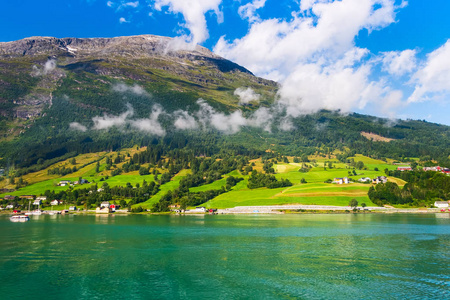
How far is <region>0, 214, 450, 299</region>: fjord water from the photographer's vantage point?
31828 mm

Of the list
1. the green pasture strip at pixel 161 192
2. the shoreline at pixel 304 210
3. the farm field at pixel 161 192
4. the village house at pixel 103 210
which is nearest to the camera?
the shoreline at pixel 304 210

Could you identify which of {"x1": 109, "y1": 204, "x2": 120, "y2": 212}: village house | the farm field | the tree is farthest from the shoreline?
{"x1": 109, "y1": 204, "x2": 120, "y2": 212}: village house

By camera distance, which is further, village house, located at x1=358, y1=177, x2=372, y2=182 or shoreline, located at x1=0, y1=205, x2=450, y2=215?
village house, located at x1=358, y1=177, x2=372, y2=182

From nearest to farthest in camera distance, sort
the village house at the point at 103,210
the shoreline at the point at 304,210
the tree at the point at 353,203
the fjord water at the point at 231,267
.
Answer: the fjord water at the point at 231,267, the shoreline at the point at 304,210, the tree at the point at 353,203, the village house at the point at 103,210

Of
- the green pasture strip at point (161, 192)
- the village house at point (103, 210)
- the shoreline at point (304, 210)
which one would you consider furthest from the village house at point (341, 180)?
the village house at point (103, 210)

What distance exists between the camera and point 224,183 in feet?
612

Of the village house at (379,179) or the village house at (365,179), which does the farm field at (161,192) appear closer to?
the village house at (365,179)

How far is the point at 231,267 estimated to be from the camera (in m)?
41.4

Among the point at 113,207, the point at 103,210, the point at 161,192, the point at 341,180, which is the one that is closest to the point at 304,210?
the point at 341,180

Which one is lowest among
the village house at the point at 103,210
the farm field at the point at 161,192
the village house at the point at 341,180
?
the village house at the point at 103,210

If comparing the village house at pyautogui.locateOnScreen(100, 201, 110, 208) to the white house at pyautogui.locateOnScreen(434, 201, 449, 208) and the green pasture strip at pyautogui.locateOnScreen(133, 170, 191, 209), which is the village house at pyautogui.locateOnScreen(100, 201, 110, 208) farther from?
the white house at pyautogui.locateOnScreen(434, 201, 449, 208)

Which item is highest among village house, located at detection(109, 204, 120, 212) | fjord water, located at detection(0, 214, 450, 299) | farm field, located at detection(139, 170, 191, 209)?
farm field, located at detection(139, 170, 191, 209)

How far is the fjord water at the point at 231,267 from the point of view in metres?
31.8

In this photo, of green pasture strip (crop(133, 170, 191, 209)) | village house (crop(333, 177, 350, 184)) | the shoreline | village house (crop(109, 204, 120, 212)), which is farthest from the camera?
village house (crop(333, 177, 350, 184))
